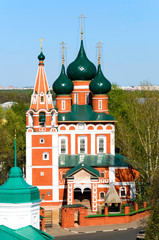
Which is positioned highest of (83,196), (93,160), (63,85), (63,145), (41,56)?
(41,56)

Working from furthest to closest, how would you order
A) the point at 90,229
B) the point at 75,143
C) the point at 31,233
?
the point at 75,143 < the point at 90,229 < the point at 31,233

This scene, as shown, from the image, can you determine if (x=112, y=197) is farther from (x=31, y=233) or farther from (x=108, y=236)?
(x=31, y=233)

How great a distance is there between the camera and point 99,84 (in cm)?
3428

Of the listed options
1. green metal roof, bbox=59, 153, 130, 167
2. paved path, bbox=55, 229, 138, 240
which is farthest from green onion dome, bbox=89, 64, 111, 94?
paved path, bbox=55, 229, 138, 240

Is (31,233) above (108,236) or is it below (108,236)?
above

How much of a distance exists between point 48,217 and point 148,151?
6911 mm

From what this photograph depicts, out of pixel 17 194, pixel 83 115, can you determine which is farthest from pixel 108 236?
pixel 17 194

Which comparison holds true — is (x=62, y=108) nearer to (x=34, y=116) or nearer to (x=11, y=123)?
(x=34, y=116)

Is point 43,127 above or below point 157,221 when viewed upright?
above

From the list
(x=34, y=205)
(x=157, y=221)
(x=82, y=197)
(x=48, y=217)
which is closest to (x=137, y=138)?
(x=82, y=197)

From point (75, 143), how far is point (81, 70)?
4.61m

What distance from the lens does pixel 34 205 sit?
12.1 m

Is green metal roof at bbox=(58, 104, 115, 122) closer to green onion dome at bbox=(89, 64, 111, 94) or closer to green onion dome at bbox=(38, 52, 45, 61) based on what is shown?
green onion dome at bbox=(89, 64, 111, 94)

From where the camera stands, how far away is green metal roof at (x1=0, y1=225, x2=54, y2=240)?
11141mm
